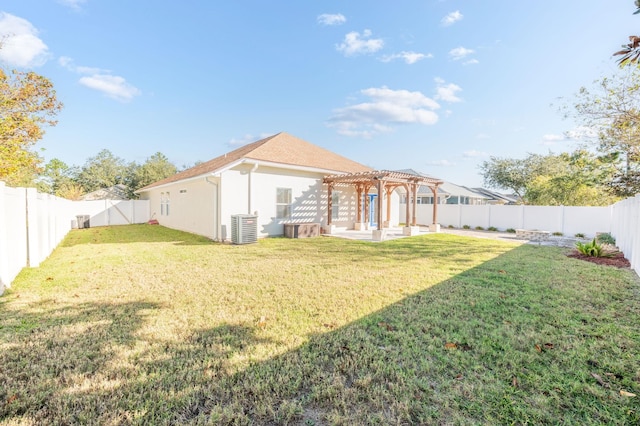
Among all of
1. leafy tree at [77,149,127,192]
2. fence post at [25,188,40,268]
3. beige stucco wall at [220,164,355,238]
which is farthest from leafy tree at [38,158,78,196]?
fence post at [25,188,40,268]

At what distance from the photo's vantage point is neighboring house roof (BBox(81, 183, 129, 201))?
3247 cm

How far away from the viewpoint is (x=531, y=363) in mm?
2832

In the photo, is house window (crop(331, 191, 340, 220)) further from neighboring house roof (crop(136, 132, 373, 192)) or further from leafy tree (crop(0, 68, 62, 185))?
leafy tree (crop(0, 68, 62, 185))

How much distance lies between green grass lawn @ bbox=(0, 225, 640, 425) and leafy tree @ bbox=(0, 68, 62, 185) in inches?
391

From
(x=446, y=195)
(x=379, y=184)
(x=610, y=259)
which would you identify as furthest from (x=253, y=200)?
(x=446, y=195)

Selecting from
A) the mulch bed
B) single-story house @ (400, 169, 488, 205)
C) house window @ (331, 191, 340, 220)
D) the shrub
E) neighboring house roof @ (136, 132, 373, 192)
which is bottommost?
the mulch bed

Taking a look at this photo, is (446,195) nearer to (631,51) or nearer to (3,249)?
(631,51)

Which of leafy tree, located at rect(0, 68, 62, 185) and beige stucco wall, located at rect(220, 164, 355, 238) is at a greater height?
leafy tree, located at rect(0, 68, 62, 185)

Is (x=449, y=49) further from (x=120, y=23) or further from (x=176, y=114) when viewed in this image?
(x=176, y=114)

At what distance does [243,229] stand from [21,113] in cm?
1192

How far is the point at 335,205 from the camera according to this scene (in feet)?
50.9

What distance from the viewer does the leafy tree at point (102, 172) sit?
42.1 metres

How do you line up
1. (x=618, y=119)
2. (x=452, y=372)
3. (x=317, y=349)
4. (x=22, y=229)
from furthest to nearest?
(x=618, y=119) < (x=22, y=229) < (x=317, y=349) < (x=452, y=372)

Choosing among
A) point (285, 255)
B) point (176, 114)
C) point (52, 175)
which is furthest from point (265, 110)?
point (52, 175)
